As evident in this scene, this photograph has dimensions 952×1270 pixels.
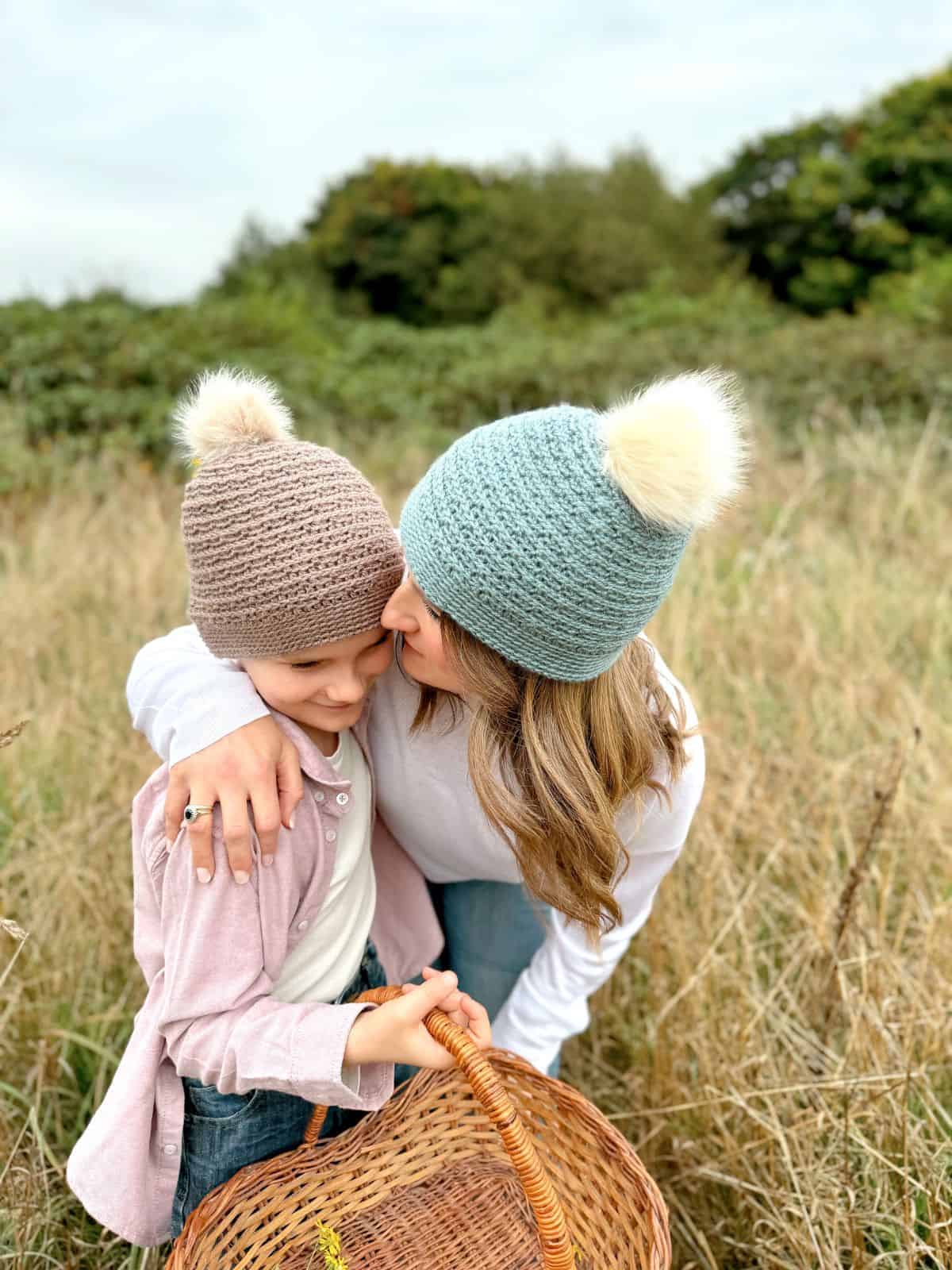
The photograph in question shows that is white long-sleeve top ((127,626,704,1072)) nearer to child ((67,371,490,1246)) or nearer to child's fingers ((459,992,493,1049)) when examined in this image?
child ((67,371,490,1246))

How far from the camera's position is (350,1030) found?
124cm

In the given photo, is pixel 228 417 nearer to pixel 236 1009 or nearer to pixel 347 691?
pixel 347 691

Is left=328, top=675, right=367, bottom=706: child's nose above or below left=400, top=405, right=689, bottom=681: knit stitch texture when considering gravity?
below

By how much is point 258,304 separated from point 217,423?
9.08 metres

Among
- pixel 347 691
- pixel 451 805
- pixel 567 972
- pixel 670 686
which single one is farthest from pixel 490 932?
pixel 347 691

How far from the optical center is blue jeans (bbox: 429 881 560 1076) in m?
1.93

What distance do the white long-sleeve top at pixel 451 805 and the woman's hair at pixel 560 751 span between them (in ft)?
0.41

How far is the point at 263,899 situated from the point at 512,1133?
16.8 inches

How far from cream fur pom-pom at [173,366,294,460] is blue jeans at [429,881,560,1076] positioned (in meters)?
0.98

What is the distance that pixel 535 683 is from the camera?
1.36 metres

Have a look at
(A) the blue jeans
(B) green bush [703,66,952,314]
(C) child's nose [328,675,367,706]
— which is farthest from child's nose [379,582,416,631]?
(B) green bush [703,66,952,314]

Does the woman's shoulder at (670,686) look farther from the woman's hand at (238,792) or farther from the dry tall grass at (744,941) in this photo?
the woman's hand at (238,792)

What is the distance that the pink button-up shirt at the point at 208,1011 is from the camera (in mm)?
1238

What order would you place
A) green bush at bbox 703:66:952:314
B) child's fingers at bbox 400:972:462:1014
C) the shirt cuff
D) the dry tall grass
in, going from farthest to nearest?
1. green bush at bbox 703:66:952:314
2. the dry tall grass
3. child's fingers at bbox 400:972:462:1014
4. the shirt cuff
